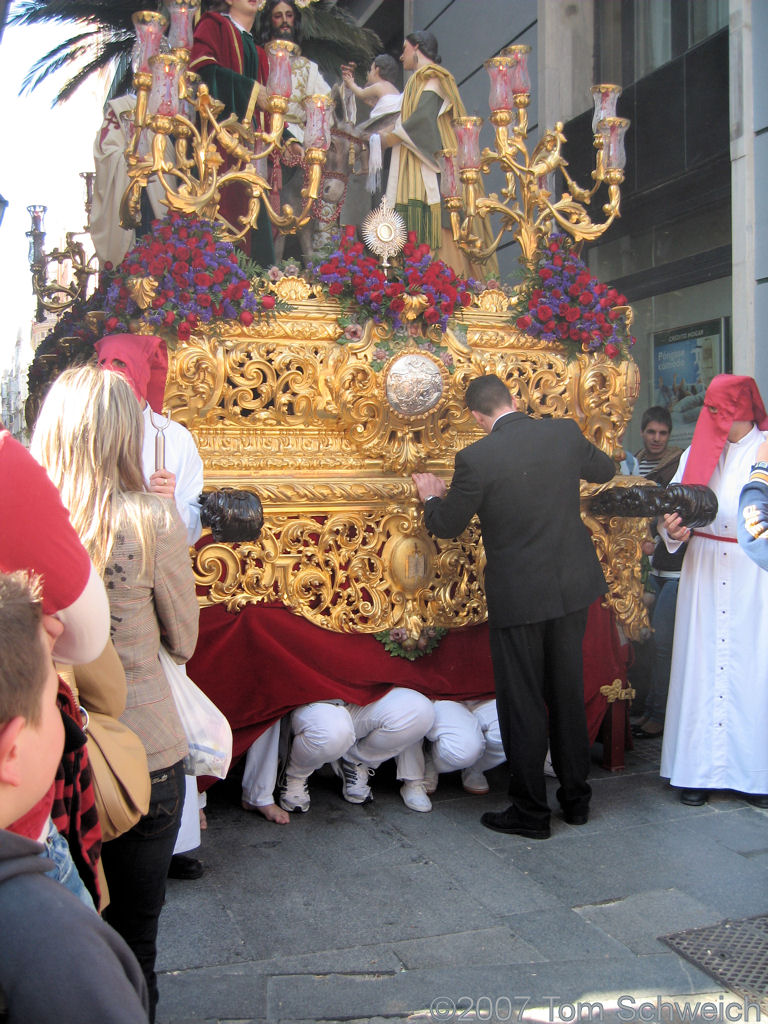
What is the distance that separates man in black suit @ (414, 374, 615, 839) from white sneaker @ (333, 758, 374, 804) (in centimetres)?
61

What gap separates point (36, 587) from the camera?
148cm

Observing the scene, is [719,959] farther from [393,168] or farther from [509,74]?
[393,168]

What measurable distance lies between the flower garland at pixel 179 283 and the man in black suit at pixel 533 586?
1267mm

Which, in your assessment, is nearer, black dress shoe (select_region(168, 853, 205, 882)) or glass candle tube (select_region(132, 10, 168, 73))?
black dress shoe (select_region(168, 853, 205, 882))

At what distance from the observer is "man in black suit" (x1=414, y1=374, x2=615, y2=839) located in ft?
13.9

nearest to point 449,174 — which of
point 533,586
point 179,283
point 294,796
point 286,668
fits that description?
point 179,283

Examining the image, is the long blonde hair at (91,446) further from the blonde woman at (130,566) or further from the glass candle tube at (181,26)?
the glass candle tube at (181,26)

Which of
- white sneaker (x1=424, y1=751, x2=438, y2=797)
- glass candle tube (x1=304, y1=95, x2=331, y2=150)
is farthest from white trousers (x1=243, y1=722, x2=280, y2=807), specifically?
glass candle tube (x1=304, y1=95, x2=331, y2=150)

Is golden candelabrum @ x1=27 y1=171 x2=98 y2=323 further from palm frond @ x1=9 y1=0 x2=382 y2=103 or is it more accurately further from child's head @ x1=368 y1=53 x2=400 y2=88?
palm frond @ x1=9 y1=0 x2=382 y2=103

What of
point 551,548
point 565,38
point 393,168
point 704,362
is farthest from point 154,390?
point 565,38

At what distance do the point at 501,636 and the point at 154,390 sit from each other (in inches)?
71.2

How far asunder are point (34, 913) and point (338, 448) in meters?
3.79

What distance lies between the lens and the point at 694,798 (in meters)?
4.67

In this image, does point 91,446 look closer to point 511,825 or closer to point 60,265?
point 511,825
